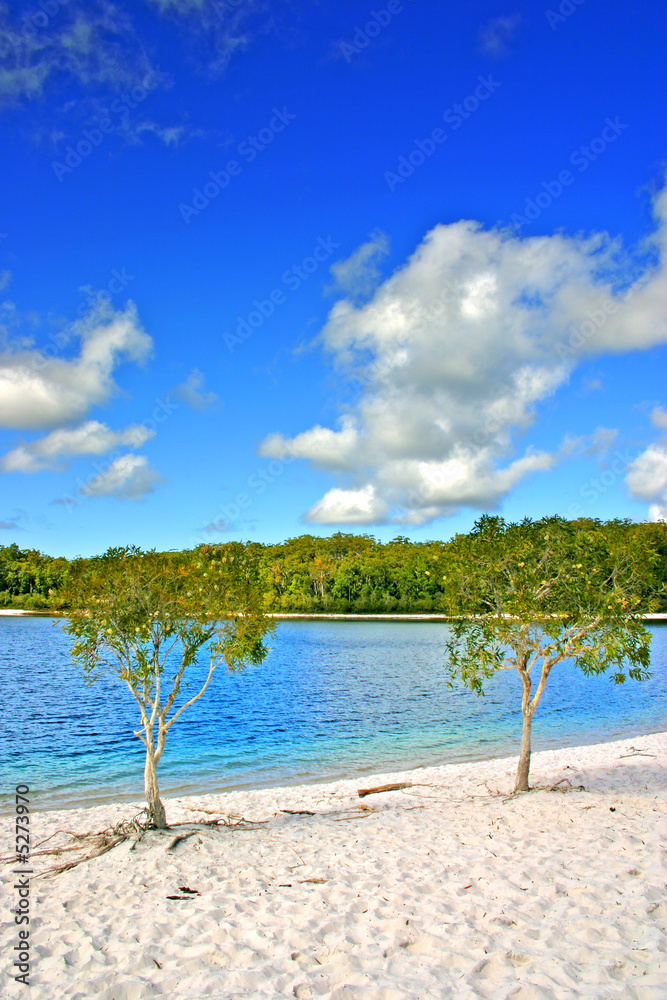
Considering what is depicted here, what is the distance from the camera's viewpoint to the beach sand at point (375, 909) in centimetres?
626

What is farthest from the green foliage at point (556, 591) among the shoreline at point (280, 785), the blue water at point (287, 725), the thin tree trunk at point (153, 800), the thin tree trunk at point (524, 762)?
the blue water at point (287, 725)

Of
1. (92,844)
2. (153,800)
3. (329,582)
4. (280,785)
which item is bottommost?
(280,785)

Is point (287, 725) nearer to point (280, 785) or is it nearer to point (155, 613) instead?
point (280, 785)

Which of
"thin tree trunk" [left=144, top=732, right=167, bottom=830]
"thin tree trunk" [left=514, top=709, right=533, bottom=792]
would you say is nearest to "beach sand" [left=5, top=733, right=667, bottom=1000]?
"thin tree trunk" [left=144, top=732, right=167, bottom=830]

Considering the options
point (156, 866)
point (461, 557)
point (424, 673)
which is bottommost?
point (424, 673)

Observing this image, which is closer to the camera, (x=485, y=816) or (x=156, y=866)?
(x=156, y=866)

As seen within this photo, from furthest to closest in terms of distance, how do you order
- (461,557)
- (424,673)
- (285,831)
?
(424,673), (461,557), (285,831)

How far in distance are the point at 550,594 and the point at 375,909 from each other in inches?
320

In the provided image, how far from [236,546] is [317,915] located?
6760mm

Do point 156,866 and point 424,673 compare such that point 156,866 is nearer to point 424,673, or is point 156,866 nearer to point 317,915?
point 317,915

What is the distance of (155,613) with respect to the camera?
38.2 feet

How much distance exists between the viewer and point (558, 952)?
22.1 feet

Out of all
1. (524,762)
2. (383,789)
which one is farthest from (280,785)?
(524,762)

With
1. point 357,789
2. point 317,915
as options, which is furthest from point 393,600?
point 317,915
